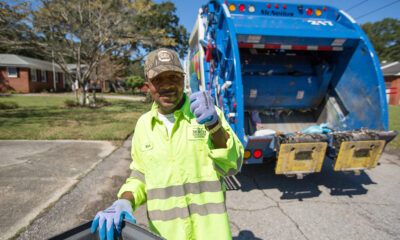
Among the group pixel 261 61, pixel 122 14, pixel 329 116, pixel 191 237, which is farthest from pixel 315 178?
pixel 122 14

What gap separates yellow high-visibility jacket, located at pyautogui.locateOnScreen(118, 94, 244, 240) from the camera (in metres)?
1.23

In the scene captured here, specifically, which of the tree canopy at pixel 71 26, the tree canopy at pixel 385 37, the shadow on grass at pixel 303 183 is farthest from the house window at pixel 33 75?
the tree canopy at pixel 385 37

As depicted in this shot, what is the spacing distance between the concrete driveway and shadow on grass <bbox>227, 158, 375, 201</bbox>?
2585mm

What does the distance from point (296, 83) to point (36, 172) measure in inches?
190

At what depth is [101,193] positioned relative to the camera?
10.5 feet

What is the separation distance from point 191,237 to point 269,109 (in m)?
3.33

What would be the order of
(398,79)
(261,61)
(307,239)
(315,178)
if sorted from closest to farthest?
(307,239), (315,178), (261,61), (398,79)

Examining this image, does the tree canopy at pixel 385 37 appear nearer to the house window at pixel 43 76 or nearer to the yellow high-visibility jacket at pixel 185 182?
the yellow high-visibility jacket at pixel 185 182

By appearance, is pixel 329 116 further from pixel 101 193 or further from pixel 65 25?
pixel 65 25

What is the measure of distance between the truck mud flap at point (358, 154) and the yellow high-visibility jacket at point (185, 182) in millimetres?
2176

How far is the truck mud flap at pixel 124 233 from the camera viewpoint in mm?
904

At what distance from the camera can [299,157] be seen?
2729mm

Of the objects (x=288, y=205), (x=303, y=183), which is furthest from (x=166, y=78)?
(x=303, y=183)

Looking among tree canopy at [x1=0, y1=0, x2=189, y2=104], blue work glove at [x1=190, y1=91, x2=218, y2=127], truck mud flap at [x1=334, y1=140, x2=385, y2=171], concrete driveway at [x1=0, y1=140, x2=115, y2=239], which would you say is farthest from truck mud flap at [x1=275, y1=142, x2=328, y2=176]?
tree canopy at [x1=0, y1=0, x2=189, y2=104]
